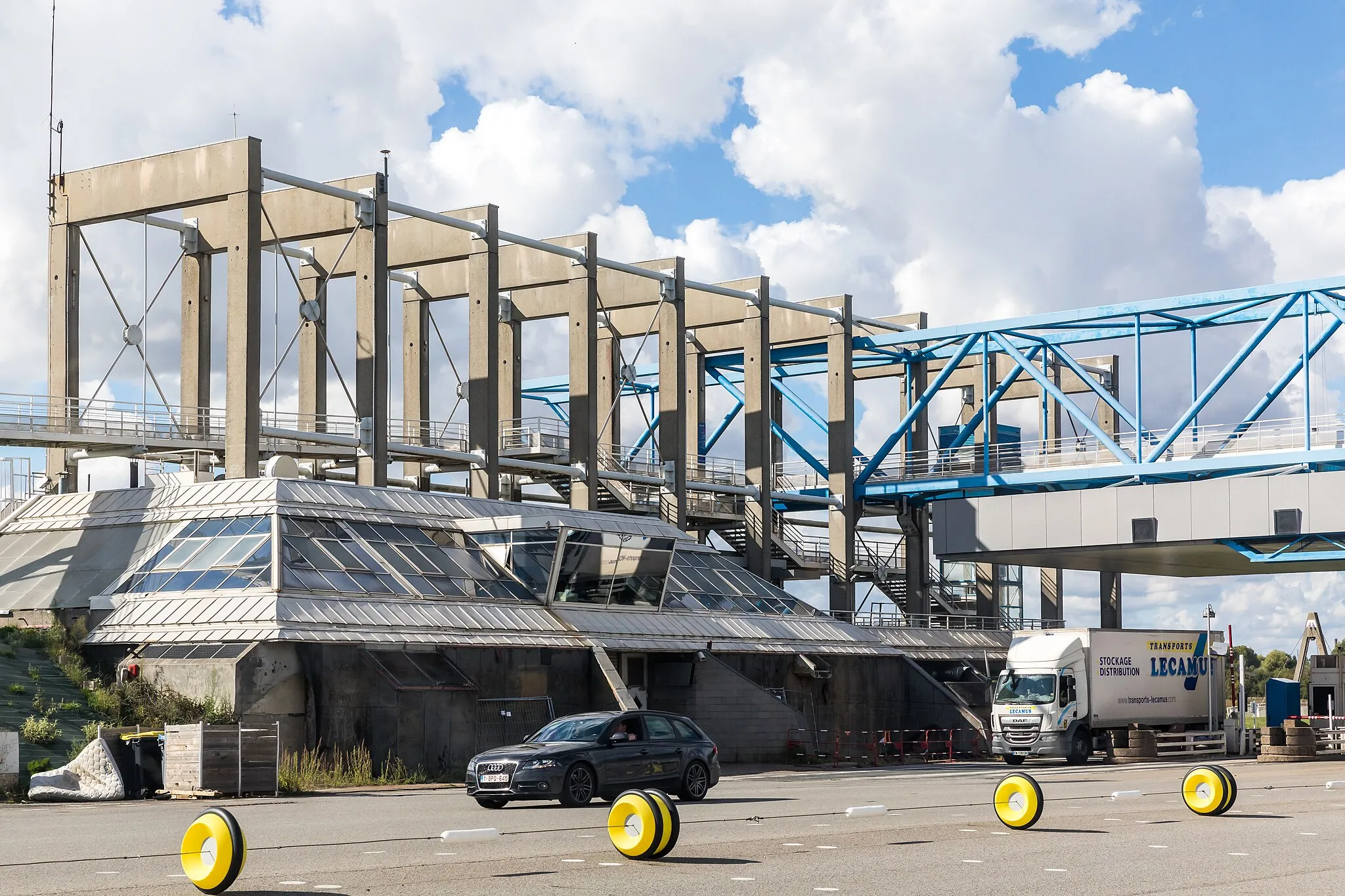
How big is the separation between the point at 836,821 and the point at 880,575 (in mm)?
49076

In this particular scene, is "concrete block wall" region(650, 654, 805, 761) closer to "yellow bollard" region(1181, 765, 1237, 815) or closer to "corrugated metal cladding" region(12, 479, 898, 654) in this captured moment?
"corrugated metal cladding" region(12, 479, 898, 654)

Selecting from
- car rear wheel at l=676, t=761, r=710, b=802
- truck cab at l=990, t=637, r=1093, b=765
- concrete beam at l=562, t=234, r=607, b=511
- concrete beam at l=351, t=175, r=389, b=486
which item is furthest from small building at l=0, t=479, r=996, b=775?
car rear wheel at l=676, t=761, r=710, b=802

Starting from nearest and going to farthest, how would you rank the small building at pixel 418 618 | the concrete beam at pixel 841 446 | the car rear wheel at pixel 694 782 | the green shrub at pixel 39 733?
1. the car rear wheel at pixel 694 782
2. the green shrub at pixel 39 733
3. the small building at pixel 418 618
4. the concrete beam at pixel 841 446

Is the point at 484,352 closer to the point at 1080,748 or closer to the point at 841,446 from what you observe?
the point at 841,446

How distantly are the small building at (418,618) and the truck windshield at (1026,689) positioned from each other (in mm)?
4895

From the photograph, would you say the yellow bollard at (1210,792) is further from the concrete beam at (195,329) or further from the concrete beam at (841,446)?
the concrete beam at (841,446)

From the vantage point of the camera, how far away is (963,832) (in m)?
19.9

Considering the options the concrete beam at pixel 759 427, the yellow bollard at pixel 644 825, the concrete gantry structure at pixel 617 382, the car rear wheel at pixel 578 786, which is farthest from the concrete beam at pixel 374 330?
the yellow bollard at pixel 644 825

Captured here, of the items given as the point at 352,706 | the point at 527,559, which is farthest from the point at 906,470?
the point at 352,706

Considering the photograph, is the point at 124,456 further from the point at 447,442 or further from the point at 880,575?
the point at 880,575

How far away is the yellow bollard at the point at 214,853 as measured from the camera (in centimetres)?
1327

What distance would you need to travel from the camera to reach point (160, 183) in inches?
1822

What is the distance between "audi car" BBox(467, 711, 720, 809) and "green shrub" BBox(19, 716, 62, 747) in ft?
32.1

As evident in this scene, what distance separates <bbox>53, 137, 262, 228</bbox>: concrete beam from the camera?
146ft
